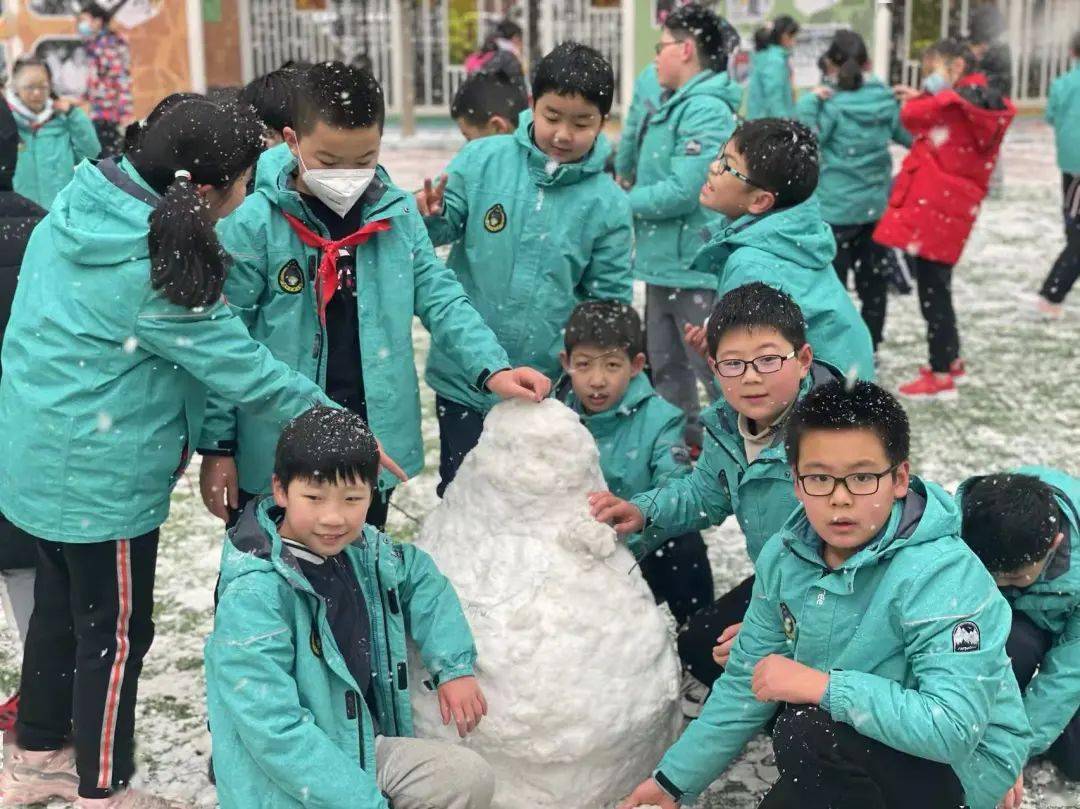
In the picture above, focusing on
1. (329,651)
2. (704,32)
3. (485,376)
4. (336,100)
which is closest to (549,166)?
(485,376)

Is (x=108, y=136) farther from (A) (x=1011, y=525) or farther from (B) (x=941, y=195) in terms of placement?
(A) (x=1011, y=525)

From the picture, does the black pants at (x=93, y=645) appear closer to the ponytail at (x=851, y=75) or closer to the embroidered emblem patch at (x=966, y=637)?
the embroidered emblem patch at (x=966, y=637)

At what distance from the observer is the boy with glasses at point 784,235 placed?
335cm

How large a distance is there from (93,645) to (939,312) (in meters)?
4.69

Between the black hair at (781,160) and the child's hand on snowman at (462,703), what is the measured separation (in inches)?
63.2

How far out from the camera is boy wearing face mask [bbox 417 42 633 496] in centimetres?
364

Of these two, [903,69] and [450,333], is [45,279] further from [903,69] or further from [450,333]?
[903,69]

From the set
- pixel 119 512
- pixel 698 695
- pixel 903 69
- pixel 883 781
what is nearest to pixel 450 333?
pixel 119 512

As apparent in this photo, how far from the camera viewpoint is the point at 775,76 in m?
9.98

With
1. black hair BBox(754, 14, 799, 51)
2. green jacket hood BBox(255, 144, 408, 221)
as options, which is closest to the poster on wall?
black hair BBox(754, 14, 799, 51)

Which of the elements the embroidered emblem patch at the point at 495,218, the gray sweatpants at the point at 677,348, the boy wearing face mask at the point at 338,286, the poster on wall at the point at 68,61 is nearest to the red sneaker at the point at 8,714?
the boy wearing face mask at the point at 338,286

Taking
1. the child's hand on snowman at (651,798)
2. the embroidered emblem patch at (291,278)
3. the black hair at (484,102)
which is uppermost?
the black hair at (484,102)

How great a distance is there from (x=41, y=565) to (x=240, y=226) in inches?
34.8

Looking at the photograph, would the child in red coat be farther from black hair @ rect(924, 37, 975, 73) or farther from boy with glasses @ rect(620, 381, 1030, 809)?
boy with glasses @ rect(620, 381, 1030, 809)
